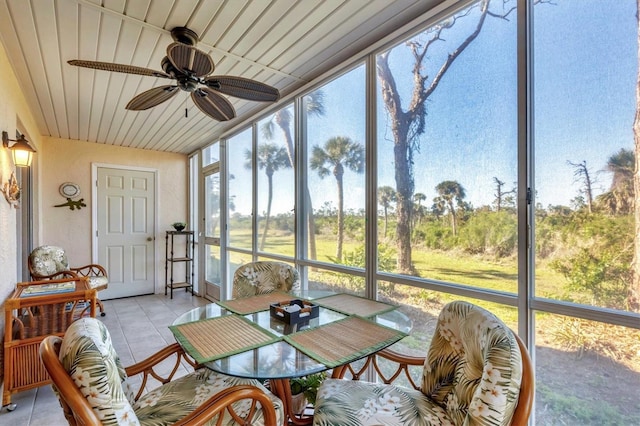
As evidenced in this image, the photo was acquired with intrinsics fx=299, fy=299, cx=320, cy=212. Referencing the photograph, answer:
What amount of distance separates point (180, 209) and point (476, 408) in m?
5.60

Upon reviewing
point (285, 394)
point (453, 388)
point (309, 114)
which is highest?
point (309, 114)

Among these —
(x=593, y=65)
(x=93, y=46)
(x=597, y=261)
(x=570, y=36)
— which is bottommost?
(x=597, y=261)

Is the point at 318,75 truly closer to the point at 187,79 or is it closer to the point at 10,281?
the point at 187,79

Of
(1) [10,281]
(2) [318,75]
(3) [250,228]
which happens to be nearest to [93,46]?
(2) [318,75]

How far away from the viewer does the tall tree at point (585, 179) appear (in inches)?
49.7

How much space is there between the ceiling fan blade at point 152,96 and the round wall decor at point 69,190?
11.6ft

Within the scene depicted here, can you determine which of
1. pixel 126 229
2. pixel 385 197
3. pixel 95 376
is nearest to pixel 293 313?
pixel 95 376

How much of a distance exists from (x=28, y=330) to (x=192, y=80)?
223 cm

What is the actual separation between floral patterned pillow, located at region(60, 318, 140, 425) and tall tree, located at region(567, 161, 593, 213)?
1.85 m

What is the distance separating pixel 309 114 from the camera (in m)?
2.80

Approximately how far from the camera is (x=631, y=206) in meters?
1.17

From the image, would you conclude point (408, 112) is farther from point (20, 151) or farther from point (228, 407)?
point (20, 151)

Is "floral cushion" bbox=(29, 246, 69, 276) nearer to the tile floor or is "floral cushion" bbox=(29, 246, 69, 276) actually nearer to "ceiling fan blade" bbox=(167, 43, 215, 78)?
the tile floor

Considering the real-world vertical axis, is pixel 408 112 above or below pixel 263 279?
above
